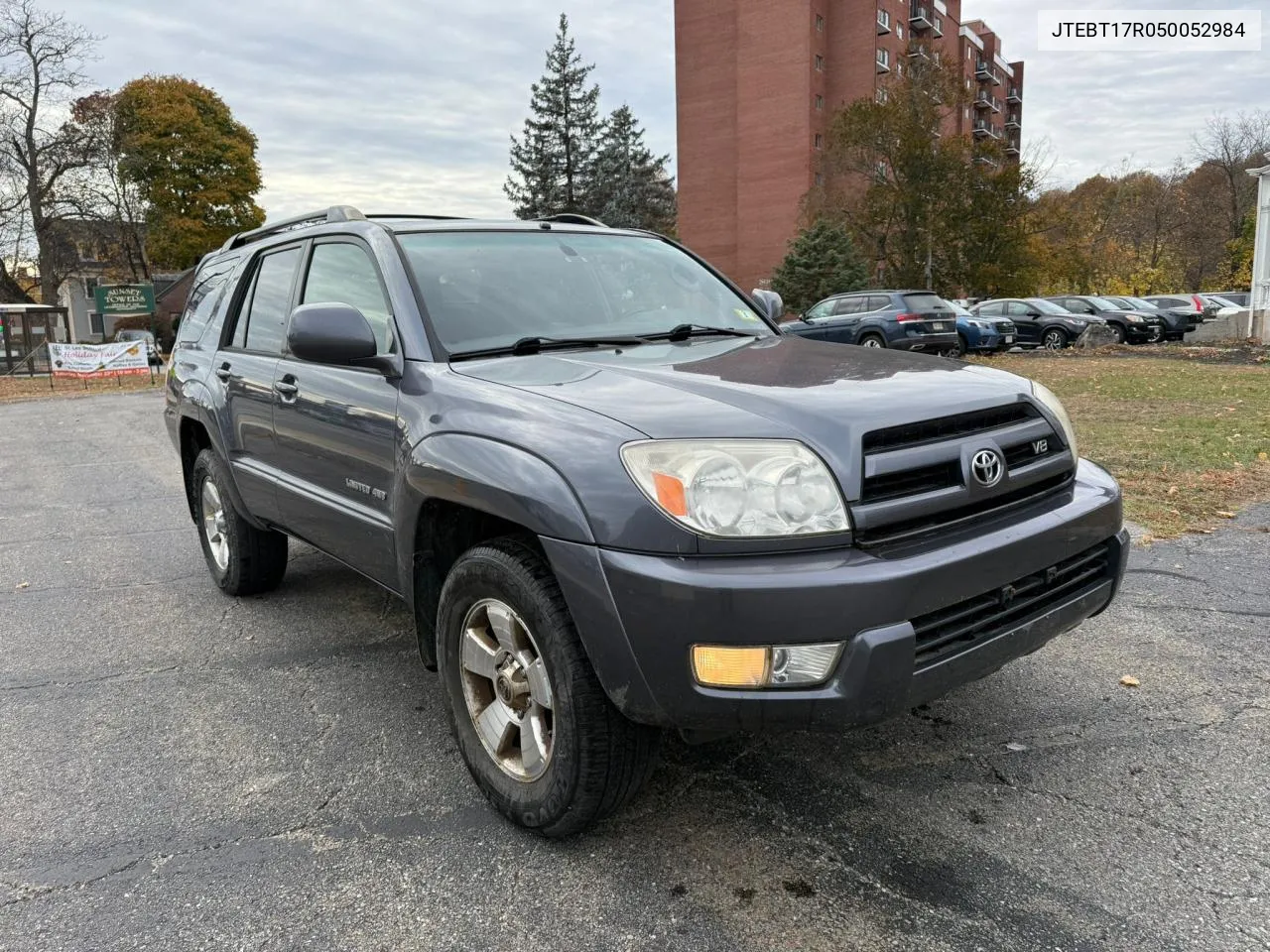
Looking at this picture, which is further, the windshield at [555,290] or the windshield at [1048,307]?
the windshield at [1048,307]

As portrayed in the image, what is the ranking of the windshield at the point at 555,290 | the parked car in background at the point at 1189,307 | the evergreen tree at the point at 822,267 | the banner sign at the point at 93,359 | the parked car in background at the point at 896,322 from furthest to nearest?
the evergreen tree at the point at 822,267 < the parked car in background at the point at 1189,307 < the banner sign at the point at 93,359 < the parked car in background at the point at 896,322 < the windshield at the point at 555,290

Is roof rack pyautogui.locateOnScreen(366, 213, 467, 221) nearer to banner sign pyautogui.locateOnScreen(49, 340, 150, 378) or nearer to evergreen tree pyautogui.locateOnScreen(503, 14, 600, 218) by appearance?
banner sign pyautogui.locateOnScreen(49, 340, 150, 378)

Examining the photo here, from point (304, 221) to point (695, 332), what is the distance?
215 cm

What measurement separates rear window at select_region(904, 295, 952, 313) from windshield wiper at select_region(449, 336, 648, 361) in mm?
16945

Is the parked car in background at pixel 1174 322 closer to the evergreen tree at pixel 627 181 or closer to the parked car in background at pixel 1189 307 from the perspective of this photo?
the parked car in background at pixel 1189 307

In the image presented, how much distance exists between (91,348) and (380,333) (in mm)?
23993

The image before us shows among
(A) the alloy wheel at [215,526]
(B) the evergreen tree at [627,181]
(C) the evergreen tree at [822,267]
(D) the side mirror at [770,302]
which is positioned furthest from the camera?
(B) the evergreen tree at [627,181]

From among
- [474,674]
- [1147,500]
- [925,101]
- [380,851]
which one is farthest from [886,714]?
[925,101]

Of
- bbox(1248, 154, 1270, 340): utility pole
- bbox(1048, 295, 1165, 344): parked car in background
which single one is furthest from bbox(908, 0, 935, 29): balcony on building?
bbox(1248, 154, 1270, 340): utility pole

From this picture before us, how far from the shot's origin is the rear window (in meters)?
19.1

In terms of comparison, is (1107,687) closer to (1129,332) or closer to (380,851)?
(380,851)

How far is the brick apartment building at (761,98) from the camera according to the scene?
2018 inches

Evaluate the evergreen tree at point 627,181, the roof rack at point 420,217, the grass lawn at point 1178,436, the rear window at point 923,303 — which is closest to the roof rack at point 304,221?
the roof rack at point 420,217

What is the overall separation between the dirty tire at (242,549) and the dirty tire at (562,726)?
8.23 feet
